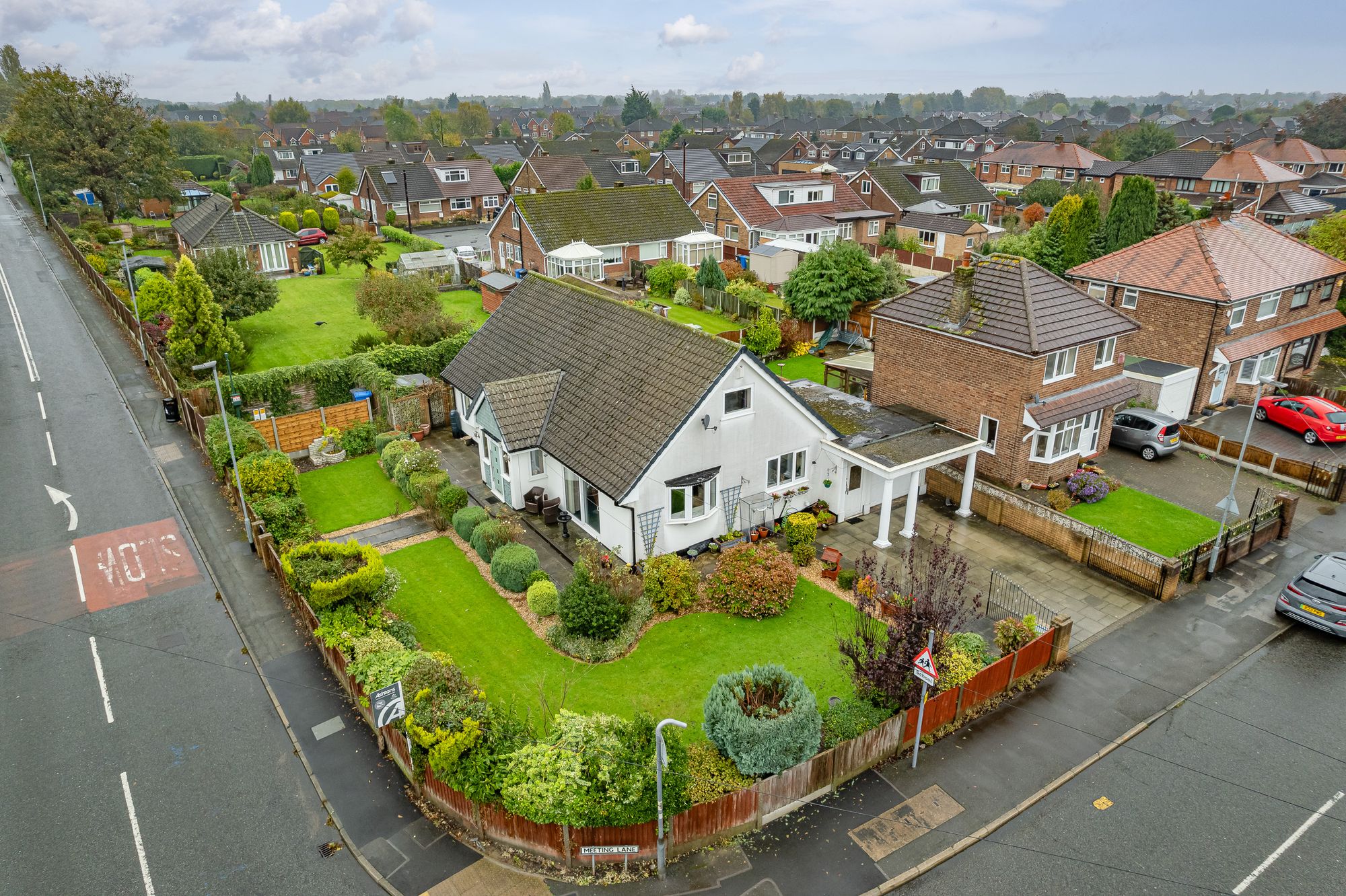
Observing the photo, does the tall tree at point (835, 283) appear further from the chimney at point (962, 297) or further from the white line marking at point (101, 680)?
the white line marking at point (101, 680)

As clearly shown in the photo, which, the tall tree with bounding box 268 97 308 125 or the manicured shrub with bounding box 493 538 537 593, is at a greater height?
the tall tree with bounding box 268 97 308 125

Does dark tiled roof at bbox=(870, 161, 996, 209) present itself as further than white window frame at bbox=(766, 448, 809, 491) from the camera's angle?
Yes

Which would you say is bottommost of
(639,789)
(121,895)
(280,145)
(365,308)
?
(121,895)

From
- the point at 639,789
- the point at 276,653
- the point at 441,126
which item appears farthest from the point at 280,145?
the point at 639,789

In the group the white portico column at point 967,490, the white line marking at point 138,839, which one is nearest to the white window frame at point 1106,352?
the white portico column at point 967,490

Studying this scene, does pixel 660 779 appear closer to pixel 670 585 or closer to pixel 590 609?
pixel 590 609

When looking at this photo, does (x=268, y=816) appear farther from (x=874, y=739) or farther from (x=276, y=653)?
(x=874, y=739)

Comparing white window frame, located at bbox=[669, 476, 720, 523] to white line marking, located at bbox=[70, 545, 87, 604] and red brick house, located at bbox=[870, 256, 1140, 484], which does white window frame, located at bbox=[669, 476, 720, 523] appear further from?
white line marking, located at bbox=[70, 545, 87, 604]

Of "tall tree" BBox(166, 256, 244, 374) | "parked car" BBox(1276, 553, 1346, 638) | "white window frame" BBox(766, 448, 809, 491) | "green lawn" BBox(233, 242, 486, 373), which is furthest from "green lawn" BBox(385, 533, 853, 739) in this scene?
"green lawn" BBox(233, 242, 486, 373)
